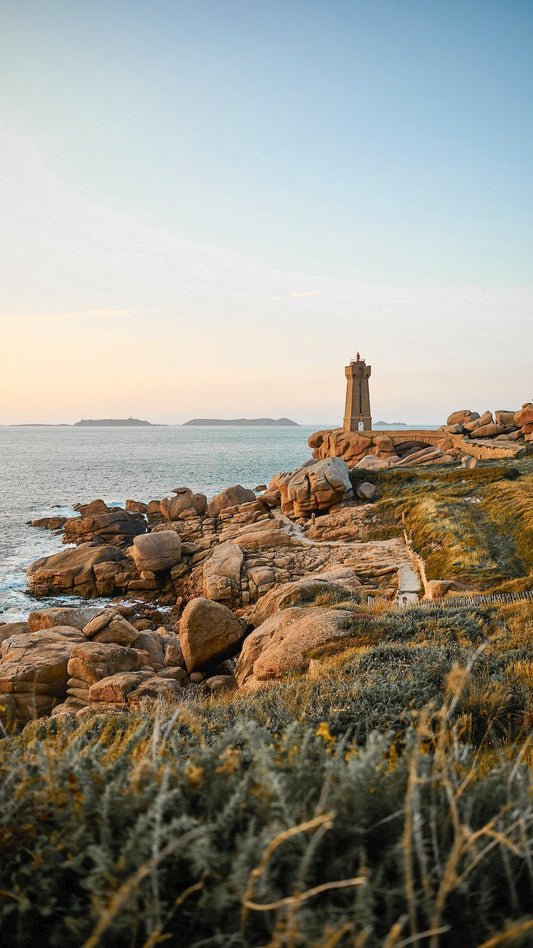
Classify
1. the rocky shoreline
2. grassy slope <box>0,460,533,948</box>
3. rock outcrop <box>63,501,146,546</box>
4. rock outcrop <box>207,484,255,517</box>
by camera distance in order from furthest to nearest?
rock outcrop <box>207,484,255,517</box>
rock outcrop <box>63,501,146,546</box>
the rocky shoreline
grassy slope <box>0,460,533,948</box>

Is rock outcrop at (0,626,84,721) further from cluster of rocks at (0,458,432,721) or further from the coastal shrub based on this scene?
the coastal shrub

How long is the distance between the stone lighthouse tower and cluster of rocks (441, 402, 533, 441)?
10.6 meters

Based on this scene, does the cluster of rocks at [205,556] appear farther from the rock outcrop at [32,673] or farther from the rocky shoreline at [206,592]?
the rock outcrop at [32,673]

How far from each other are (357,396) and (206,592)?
3805 centimetres

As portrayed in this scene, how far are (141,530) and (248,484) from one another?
94.2 feet

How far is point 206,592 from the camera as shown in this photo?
18781mm

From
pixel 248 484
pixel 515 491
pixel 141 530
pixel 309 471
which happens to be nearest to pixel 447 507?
pixel 515 491

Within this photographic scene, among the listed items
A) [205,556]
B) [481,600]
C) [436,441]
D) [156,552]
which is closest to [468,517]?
[481,600]

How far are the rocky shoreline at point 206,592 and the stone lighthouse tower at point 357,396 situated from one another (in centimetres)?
1756

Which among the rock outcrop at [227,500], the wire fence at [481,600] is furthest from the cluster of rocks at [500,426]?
the wire fence at [481,600]

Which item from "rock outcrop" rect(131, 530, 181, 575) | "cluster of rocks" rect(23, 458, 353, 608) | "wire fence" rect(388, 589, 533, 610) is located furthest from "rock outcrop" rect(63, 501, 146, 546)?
"wire fence" rect(388, 589, 533, 610)

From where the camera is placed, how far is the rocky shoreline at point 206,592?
9750 mm

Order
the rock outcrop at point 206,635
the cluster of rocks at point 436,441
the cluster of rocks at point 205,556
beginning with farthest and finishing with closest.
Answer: the cluster of rocks at point 436,441, the cluster of rocks at point 205,556, the rock outcrop at point 206,635

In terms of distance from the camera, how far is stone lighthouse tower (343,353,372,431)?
52.5 meters
